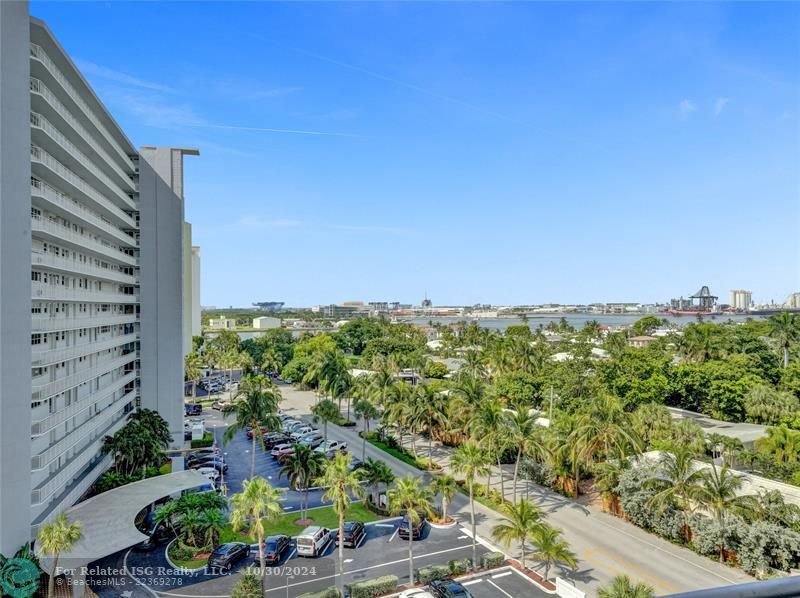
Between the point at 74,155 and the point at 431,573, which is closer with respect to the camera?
the point at 431,573

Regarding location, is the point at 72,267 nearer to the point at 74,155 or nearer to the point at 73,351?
the point at 73,351

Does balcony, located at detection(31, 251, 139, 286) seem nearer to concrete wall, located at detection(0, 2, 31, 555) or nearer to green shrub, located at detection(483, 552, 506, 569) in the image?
concrete wall, located at detection(0, 2, 31, 555)

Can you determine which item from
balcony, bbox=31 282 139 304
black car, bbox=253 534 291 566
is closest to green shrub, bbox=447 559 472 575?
black car, bbox=253 534 291 566

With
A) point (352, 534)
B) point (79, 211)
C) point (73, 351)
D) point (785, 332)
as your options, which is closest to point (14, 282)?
point (73, 351)

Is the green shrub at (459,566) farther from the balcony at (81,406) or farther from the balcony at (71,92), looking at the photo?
the balcony at (71,92)

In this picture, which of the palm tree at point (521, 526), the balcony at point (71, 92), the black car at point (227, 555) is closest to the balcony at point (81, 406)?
the black car at point (227, 555)

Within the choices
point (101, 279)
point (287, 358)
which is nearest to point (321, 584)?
point (101, 279)
